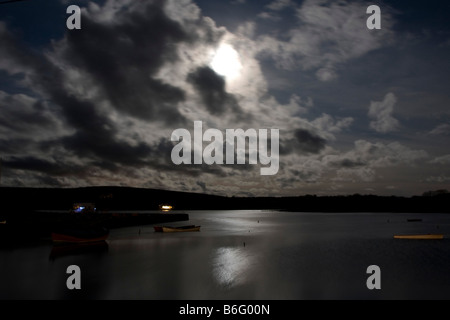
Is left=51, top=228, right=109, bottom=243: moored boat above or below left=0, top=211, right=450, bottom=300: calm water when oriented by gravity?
above

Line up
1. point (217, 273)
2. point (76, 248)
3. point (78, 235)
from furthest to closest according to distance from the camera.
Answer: point (78, 235) < point (76, 248) < point (217, 273)

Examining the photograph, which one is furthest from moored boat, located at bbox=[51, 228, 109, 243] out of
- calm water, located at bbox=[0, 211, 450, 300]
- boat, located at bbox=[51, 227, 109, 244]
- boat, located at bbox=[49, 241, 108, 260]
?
calm water, located at bbox=[0, 211, 450, 300]

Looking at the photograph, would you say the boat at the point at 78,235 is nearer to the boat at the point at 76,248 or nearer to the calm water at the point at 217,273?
the boat at the point at 76,248

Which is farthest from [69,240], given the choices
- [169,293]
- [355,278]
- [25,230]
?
[355,278]

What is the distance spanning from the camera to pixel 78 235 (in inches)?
1944

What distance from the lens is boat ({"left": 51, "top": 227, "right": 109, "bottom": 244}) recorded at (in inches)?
1876

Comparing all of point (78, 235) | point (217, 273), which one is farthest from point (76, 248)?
Answer: point (217, 273)

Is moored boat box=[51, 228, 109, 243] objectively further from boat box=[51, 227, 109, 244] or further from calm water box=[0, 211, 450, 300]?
calm water box=[0, 211, 450, 300]

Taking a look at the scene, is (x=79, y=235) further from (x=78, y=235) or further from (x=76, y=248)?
(x=76, y=248)

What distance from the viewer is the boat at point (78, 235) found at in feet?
156
